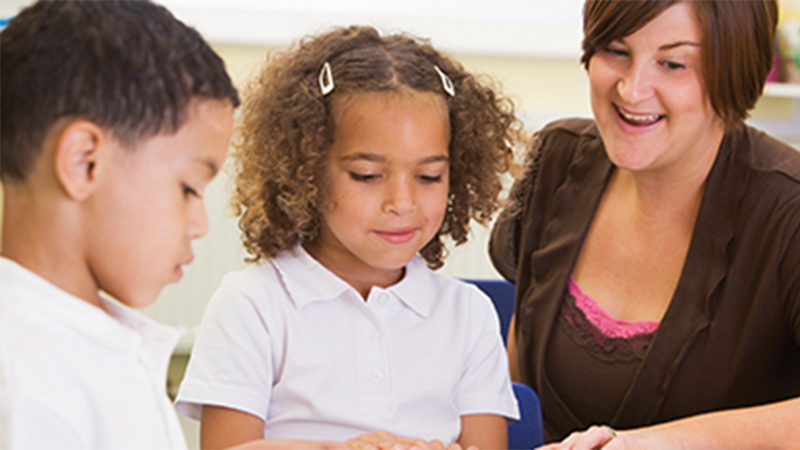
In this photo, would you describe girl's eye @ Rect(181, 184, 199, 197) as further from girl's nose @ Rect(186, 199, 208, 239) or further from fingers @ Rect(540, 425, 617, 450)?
fingers @ Rect(540, 425, 617, 450)

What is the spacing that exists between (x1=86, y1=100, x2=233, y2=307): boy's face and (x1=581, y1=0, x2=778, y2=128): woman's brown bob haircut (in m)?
0.77

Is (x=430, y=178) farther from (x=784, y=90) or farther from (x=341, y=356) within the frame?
(x=784, y=90)

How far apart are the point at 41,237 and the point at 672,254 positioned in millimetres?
1104

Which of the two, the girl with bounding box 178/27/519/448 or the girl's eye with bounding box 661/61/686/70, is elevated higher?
the girl's eye with bounding box 661/61/686/70

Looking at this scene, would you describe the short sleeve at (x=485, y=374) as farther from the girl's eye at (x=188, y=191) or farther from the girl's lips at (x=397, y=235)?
the girl's eye at (x=188, y=191)

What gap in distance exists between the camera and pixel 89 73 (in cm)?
68

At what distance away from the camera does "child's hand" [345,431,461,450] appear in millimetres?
1049

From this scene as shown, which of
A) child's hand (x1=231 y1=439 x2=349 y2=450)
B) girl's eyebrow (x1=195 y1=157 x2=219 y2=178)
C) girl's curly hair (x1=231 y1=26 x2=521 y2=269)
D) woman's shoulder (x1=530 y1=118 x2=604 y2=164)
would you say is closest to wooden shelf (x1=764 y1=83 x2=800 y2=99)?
woman's shoulder (x1=530 y1=118 x2=604 y2=164)

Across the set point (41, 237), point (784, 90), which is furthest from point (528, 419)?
point (784, 90)

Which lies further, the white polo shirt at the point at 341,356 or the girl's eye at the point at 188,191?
the white polo shirt at the point at 341,356

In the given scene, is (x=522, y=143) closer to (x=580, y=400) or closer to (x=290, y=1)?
(x=580, y=400)

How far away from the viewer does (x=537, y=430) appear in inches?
53.8

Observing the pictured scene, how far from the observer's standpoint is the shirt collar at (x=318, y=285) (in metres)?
1.20

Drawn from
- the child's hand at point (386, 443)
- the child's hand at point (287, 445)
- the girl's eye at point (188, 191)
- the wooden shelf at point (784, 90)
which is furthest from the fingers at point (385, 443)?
the wooden shelf at point (784, 90)
